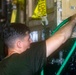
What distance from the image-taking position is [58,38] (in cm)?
124

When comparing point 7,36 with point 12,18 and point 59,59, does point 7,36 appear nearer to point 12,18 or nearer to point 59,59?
point 59,59

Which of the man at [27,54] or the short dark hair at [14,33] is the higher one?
the short dark hair at [14,33]

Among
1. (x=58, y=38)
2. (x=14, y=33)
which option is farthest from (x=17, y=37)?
(x=58, y=38)

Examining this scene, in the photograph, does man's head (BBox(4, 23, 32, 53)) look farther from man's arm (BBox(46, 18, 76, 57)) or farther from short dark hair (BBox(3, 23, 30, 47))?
man's arm (BBox(46, 18, 76, 57))

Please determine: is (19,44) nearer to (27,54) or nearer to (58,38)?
(27,54)

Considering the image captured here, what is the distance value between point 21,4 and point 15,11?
67mm

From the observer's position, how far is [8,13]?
6.36ft

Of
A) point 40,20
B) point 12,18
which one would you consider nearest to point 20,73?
point 40,20

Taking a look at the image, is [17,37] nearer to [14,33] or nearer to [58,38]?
[14,33]

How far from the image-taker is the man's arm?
121cm

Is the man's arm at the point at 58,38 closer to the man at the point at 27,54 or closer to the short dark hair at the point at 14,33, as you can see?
the man at the point at 27,54

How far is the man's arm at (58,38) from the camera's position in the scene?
121 centimetres

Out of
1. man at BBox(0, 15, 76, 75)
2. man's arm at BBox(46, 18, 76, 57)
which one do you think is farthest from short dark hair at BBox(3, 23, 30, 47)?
man's arm at BBox(46, 18, 76, 57)

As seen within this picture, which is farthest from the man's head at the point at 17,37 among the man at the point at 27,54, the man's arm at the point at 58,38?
the man's arm at the point at 58,38
